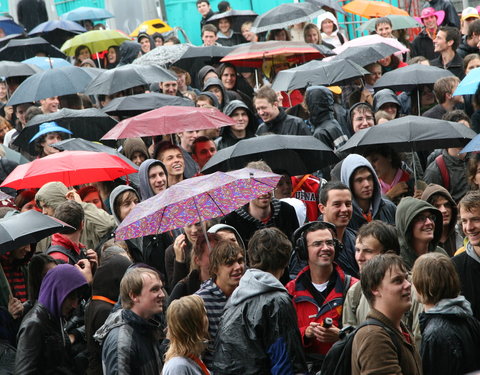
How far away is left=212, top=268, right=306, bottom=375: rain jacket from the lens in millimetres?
6523

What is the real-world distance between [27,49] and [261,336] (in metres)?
13.1

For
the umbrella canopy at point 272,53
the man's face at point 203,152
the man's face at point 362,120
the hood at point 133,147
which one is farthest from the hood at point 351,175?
the umbrella canopy at point 272,53

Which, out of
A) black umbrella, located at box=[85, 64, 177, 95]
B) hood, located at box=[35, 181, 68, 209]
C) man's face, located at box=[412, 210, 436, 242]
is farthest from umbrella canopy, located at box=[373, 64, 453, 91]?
man's face, located at box=[412, 210, 436, 242]

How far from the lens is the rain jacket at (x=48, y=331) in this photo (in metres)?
7.44

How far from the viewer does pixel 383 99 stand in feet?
40.8

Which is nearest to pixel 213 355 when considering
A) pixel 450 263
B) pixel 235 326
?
pixel 235 326

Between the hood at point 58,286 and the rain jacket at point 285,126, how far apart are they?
4.48 metres

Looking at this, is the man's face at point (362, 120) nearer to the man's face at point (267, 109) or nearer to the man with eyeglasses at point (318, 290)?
the man's face at point (267, 109)

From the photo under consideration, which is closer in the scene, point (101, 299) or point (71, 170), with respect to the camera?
point (101, 299)

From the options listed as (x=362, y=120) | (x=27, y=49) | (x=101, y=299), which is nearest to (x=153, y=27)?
(x=27, y=49)

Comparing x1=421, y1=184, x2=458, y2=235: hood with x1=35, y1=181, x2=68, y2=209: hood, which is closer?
x1=421, y1=184, x2=458, y2=235: hood

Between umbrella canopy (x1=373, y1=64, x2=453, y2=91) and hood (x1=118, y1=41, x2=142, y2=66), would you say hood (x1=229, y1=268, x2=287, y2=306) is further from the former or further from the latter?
hood (x1=118, y1=41, x2=142, y2=66)

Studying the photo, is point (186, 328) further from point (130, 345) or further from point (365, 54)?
point (365, 54)

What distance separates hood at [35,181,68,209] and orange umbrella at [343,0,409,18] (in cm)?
982
